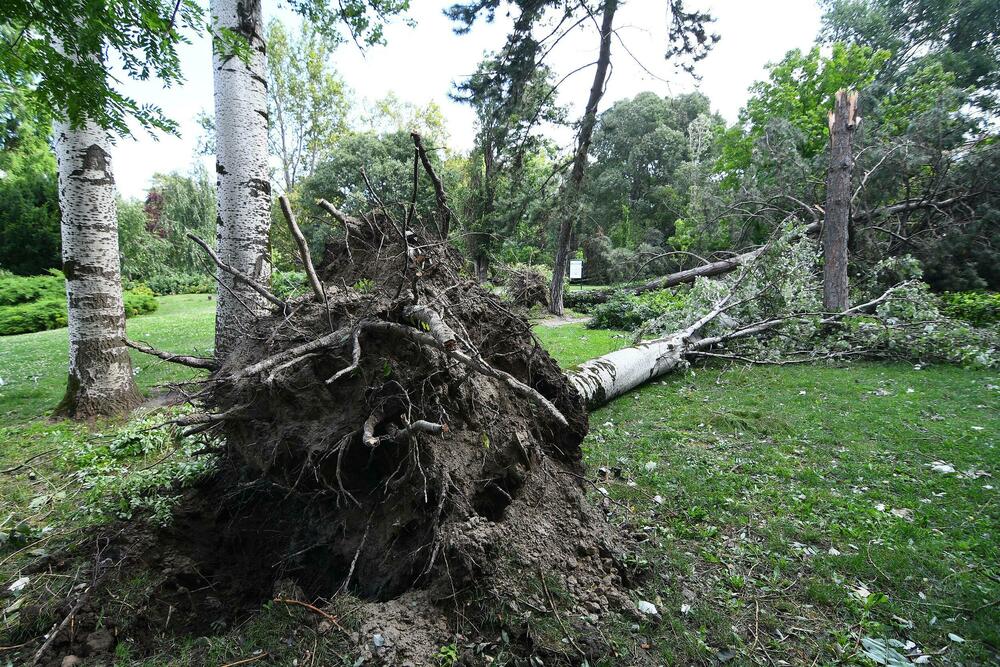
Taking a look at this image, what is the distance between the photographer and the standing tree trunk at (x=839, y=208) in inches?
354

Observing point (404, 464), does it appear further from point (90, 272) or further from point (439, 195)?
point (90, 272)

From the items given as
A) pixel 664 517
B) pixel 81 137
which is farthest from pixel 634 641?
pixel 81 137

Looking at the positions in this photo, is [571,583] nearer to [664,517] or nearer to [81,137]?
[664,517]

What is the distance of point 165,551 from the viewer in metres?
2.65

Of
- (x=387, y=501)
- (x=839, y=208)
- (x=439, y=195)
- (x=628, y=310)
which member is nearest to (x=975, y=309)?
(x=839, y=208)

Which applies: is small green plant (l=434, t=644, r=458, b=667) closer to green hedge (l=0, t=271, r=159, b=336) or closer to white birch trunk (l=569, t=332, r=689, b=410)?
white birch trunk (l=569, t=332, r=689, b=410)

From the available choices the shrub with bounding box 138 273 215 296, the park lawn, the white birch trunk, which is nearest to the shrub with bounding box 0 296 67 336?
the shrub with bounding box 138 273 215 296

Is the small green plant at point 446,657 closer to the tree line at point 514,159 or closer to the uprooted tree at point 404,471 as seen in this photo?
the uprooted tree at point 404,471

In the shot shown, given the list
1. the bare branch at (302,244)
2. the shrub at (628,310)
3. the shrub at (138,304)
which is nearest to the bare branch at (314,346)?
the bare branch at (302,244)

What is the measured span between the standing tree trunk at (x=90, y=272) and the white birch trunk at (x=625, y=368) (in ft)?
16.3

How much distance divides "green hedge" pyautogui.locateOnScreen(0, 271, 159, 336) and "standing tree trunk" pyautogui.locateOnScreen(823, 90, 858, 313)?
59.8 ft

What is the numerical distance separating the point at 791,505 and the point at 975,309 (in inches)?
331

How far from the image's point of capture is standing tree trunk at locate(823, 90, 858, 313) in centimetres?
899

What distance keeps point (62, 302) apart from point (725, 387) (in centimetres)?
2031
